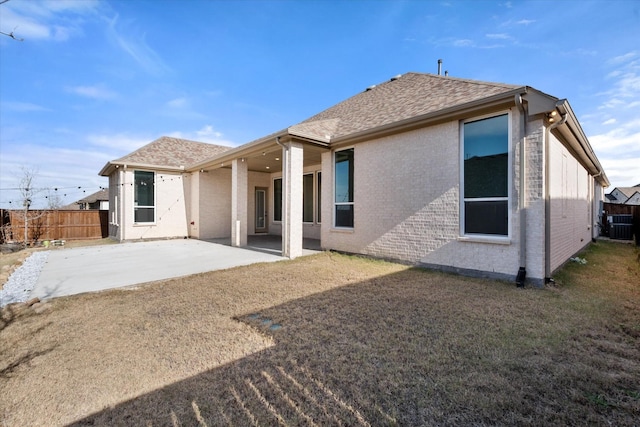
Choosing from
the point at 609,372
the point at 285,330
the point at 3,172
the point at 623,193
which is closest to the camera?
the point at 609,372

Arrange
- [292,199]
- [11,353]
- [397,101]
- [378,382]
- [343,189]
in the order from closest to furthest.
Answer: [378,382] → [11,353] → [292,199] → [397,101] → [343,189]

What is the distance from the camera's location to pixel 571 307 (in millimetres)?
4320

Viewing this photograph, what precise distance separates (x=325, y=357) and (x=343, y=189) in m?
6.58

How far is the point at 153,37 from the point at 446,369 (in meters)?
11.1

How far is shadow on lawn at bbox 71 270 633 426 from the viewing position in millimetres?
2043

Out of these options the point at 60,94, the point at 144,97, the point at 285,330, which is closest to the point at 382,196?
the point at 285,330

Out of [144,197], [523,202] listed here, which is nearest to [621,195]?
[523,202]

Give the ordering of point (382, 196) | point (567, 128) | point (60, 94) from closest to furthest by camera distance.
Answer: point (567, 128) < point (382, 196) < point (60, 94)

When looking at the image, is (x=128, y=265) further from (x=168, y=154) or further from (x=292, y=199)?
(x=168, y=154)

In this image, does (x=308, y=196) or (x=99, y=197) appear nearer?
(x=308, y=196)

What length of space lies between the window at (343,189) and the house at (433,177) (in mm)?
38

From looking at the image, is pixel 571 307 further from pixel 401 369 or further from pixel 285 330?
pixel 285 330

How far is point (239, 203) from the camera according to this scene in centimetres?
1044

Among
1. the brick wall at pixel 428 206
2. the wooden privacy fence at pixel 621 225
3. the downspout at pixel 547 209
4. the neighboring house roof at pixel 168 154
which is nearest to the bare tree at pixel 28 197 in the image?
the neighboring house roof at pixel 168 154
